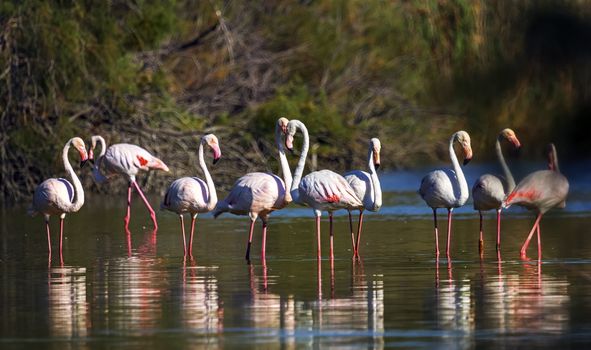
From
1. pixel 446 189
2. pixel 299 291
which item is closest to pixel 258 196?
pixel 446 189

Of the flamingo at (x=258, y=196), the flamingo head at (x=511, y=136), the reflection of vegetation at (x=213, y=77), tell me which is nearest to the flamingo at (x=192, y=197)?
the flamingo at (x=258, y=196)

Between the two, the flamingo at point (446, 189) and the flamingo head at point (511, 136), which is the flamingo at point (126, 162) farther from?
the flamingo head at point (511, 136)

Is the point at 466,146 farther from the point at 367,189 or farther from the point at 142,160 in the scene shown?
the point at 142,160

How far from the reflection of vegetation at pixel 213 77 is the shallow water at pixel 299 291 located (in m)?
1.44

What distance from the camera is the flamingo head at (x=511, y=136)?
13.1 ft

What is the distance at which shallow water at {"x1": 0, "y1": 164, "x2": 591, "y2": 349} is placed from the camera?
699 cm

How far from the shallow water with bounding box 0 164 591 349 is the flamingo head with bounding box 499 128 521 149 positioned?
0.59ft

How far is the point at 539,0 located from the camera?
12.7 ft

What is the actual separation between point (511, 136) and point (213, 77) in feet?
83.5

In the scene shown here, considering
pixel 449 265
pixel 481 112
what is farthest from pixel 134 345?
pixel 449 265

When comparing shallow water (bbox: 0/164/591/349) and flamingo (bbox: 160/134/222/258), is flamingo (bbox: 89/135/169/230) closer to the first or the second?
shallow water (bbox: 0/164/591/349)

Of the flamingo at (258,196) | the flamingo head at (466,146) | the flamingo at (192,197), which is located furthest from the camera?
the flamingo at (192,197)

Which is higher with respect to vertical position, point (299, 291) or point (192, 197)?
point (192, 197)

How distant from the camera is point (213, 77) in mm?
29266
